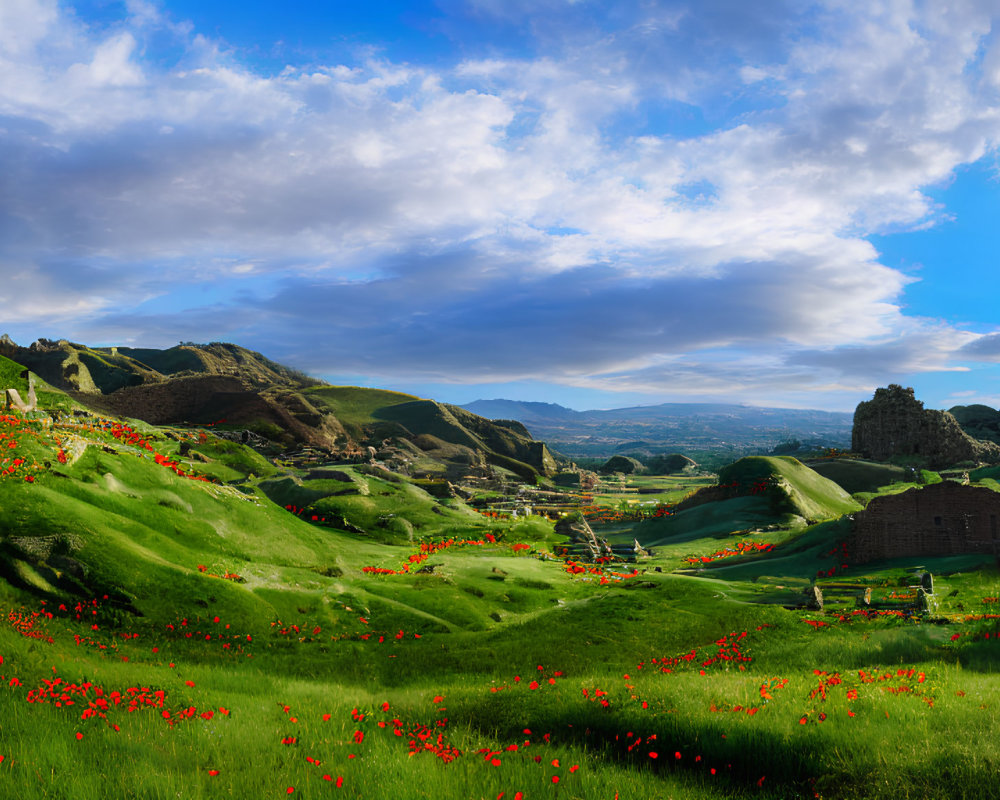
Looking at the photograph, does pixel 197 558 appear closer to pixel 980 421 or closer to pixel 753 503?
pixel 753 503

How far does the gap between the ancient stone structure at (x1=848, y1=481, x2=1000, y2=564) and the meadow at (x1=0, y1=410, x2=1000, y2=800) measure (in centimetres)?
223

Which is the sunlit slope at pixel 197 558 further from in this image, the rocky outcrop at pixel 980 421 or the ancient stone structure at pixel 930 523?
the rocky outcrop at pixel 980 421

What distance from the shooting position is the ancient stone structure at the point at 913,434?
102000 millimetres

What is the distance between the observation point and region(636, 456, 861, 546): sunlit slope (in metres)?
61.3

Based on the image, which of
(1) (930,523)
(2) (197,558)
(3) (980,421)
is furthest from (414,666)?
(3) (980,421)

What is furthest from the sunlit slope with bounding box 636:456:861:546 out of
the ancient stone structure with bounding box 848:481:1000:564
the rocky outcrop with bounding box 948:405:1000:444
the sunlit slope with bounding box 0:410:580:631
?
the rocky outcrop with bounding box 948:405:1000:444

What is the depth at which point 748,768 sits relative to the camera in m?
9.25

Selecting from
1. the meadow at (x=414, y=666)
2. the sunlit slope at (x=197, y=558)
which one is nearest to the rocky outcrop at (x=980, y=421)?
the meadow at (x=414, y=666)

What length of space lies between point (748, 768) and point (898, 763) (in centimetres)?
217

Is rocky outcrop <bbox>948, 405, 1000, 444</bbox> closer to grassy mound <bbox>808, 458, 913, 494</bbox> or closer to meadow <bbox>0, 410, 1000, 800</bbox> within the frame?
grassy mound <bbox>808, 458, 913, 494</bbox>

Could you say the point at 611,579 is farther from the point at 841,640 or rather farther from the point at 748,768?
the point at 748,768

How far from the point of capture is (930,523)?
37.5m

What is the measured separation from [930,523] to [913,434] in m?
84.2

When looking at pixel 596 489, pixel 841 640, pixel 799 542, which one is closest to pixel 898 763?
pixel 841 640
